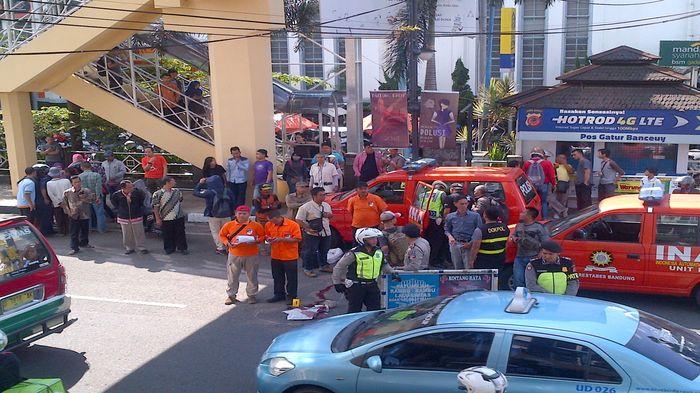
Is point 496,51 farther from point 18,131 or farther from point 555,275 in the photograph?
point 555,275

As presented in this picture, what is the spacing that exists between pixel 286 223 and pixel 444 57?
102 ft

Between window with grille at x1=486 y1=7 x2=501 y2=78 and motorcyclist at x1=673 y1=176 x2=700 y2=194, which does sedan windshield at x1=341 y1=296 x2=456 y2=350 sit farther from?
window with grille at x1=486 y1=7 x2=501 y2=78

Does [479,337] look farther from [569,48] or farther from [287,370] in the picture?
[569,48]

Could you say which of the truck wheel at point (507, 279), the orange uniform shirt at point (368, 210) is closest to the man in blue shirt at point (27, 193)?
the orange uniform shirt at point (368, 210)

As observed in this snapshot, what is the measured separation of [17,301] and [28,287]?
8.4 inches

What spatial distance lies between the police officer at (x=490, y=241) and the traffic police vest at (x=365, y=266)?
5.39ft

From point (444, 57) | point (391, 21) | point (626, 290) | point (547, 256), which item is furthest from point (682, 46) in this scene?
point (547, 256)

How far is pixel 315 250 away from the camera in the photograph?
36.0 ft

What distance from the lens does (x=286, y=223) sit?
9273mm

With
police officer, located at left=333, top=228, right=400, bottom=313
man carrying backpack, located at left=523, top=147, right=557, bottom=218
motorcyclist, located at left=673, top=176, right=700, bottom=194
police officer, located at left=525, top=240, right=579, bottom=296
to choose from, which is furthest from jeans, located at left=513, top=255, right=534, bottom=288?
motorcyclist, located at left=673, top=176, right=700, bottom=194

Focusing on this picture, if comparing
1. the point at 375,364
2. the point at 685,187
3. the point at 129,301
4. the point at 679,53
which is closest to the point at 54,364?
the point at 129,301

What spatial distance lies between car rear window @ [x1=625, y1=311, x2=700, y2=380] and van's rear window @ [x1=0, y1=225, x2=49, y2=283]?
6127mm

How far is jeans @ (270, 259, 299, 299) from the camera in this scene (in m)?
9.46

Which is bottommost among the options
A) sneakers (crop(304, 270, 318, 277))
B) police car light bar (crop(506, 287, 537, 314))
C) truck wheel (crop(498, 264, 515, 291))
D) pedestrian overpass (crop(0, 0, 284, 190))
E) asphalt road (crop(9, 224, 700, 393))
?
asphalt road (crop(9, 224, 700, 393))
